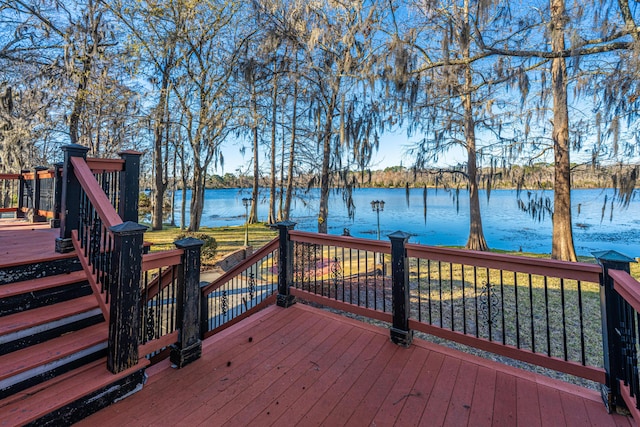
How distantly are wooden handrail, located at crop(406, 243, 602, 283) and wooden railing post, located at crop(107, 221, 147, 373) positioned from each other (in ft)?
7.19

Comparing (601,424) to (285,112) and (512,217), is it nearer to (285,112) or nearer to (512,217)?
(285,112)

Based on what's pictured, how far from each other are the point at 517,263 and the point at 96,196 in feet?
10.9

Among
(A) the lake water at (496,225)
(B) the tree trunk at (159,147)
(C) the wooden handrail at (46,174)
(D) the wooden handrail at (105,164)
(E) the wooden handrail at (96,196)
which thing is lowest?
(A) the lake water at (496,225)

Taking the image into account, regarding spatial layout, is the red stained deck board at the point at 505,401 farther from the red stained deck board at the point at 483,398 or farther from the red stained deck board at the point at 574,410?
the red stained deck board at the point at 574,410

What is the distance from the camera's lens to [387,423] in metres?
1.70

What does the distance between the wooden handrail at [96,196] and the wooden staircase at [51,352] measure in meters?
0.80

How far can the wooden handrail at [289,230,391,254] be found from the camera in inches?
110

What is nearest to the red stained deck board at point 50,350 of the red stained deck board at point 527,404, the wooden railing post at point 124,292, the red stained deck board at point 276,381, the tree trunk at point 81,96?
the wooden railing post at point 124,292

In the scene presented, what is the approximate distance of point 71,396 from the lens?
65.1 inches

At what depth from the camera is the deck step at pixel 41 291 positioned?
80.6 inches

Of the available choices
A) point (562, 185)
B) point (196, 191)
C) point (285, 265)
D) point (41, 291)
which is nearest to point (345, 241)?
point (285, 265)

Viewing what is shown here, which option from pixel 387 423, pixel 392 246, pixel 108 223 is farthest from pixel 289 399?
pixel 108 223

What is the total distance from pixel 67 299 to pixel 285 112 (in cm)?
1213

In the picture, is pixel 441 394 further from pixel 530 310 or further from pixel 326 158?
pixel 326 158
